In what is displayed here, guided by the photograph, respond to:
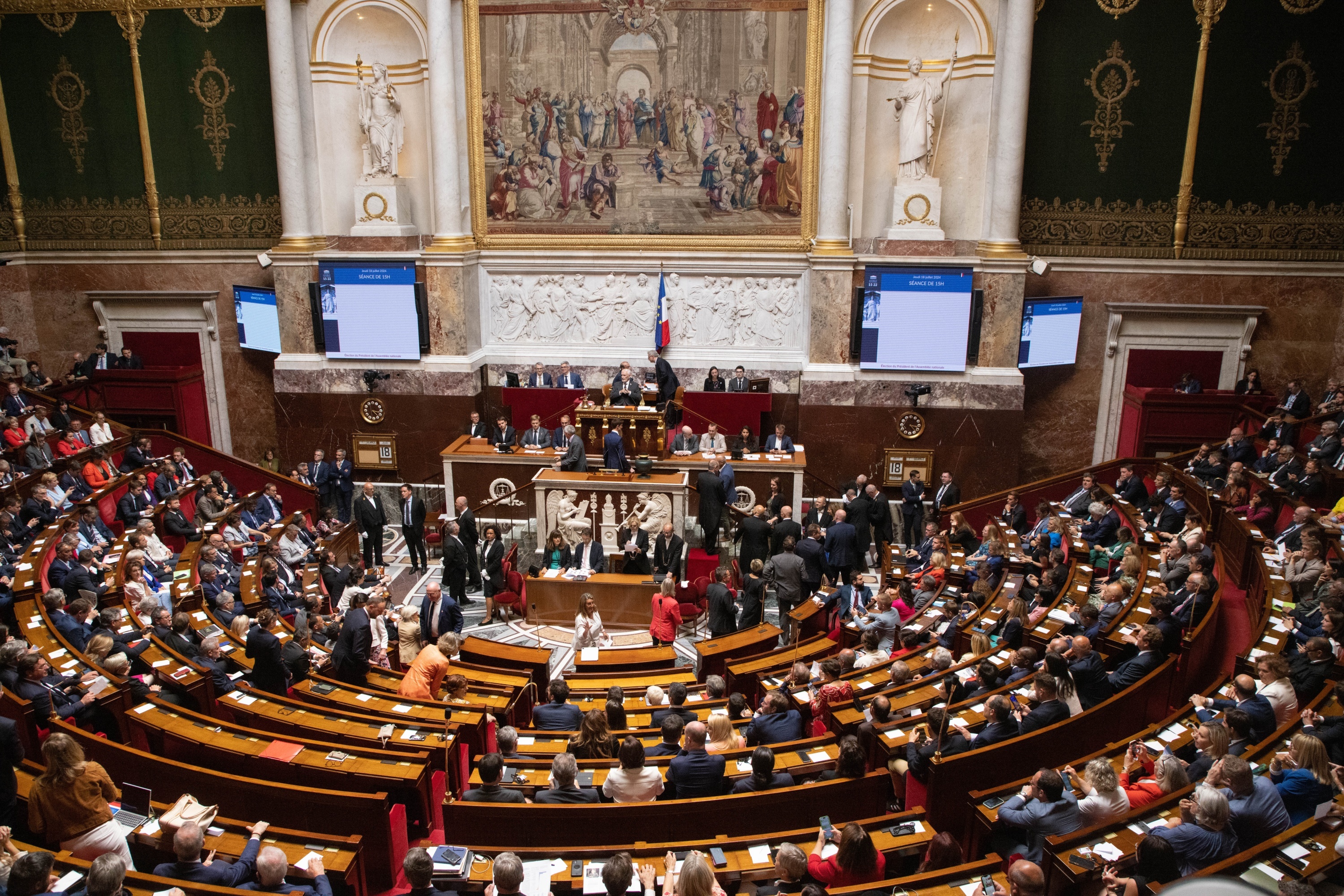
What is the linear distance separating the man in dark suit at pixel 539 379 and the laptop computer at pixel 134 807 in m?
12.3

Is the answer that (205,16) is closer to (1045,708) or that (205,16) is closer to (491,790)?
(491,790)

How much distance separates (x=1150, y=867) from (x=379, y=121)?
701 inches

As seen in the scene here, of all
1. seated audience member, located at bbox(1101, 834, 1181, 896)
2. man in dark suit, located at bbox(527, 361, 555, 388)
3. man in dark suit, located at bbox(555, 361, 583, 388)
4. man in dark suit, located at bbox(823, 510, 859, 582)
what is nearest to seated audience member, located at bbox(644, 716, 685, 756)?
seated audience member, located at bbox(1101, 834, 1181, 896)

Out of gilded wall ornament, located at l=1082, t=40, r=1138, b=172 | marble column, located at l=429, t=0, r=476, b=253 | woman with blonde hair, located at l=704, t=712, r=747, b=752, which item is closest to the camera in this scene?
woman with blonde hair, located at l=704, t=712, r=747, b=752

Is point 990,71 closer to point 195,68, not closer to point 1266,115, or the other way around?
point 1266,115

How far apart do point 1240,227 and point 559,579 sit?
1398cm

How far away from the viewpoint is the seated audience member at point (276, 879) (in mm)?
5750

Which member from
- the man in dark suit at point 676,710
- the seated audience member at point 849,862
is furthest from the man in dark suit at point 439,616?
the seated audience member at point 849,862

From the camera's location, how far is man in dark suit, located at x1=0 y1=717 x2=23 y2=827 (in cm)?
663

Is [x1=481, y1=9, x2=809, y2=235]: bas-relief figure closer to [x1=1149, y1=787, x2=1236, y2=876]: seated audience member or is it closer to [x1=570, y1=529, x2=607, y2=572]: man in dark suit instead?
[x1=570, y1=529, x2=607, y2=572]: man in dark suit

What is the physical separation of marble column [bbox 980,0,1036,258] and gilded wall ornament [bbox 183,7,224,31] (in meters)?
15.0

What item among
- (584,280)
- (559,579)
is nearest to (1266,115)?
(584,280)

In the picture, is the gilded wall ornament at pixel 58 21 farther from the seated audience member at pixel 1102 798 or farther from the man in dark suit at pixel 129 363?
the seated audience member at pixel 1102 798

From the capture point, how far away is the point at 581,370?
19062 millimetres
